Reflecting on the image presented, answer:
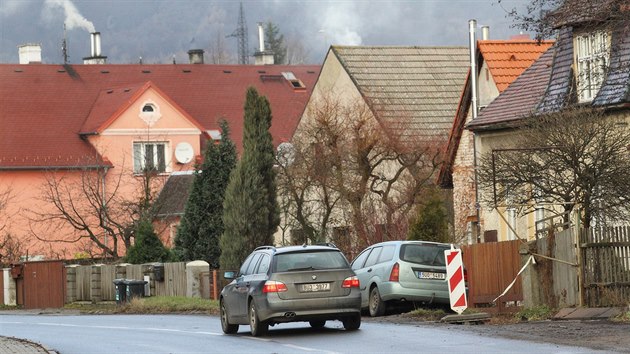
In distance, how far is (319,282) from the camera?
25.3m

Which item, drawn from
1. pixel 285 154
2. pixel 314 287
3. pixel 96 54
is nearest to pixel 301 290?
pixel 314 287

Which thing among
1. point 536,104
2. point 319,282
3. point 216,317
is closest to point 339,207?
point 536,104

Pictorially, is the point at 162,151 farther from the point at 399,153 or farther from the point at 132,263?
the point at 399,153

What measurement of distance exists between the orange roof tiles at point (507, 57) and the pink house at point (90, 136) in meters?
26.1

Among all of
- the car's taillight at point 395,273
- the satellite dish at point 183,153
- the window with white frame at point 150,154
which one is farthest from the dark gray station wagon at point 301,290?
the satellite dish at point 183,153

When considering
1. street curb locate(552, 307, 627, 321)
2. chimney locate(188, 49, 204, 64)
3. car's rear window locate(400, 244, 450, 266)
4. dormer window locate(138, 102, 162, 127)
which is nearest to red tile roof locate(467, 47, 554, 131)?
car's rear window locate(400, 244, 450, 266)

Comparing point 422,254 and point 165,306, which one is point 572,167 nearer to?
point 422,254

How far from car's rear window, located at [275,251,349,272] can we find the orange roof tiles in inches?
Answer: 870

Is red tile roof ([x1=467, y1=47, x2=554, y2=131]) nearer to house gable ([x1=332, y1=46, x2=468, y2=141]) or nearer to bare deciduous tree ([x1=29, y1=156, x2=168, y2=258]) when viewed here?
house gable ([x1=332, y1=46, x2=468, y2=141])

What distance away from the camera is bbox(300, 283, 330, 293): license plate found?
25234mm

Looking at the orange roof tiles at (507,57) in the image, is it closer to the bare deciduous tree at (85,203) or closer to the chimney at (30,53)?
the bare deciduous tree at (85,203)

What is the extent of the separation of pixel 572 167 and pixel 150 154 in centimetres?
5154

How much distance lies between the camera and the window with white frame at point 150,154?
261 ft

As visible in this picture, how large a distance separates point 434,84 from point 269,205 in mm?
14114
